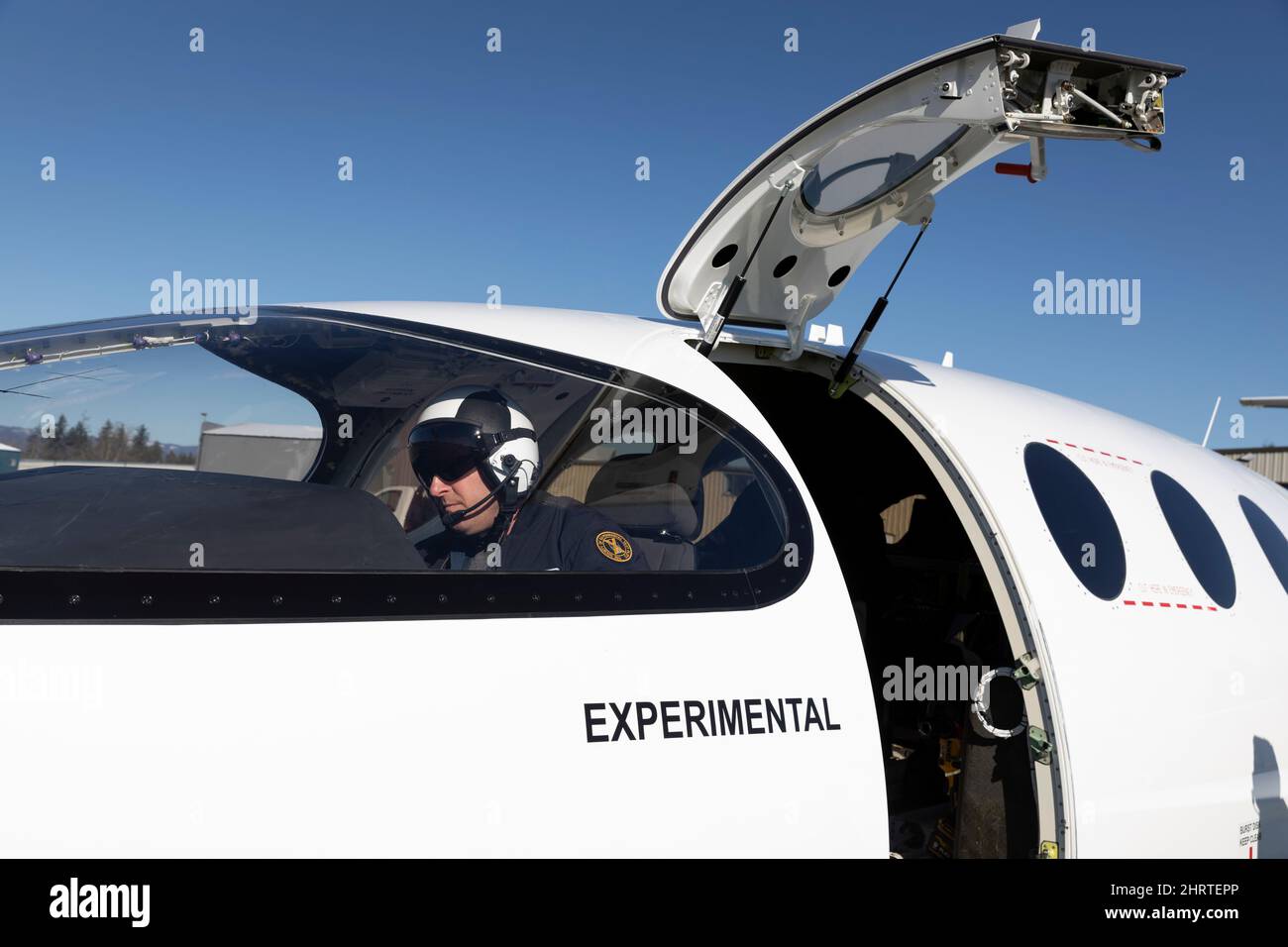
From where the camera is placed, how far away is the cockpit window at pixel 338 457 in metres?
2.05

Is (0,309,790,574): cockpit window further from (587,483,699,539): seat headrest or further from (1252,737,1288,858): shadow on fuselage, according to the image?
(1252,737,1288,858): shadow on fuselage

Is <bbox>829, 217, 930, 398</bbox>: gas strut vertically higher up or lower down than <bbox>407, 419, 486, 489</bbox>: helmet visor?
higher up

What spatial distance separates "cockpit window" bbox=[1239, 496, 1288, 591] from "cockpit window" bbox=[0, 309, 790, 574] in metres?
2.50

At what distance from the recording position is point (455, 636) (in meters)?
1.99

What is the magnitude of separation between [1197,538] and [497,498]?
2.64 meters

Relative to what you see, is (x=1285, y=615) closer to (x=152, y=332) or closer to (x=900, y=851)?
(x=900, y=851)

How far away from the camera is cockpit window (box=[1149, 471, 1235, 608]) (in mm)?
3520

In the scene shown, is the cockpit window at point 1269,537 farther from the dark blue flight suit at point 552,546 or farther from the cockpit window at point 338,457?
the dark blue flight suit at point 552,546

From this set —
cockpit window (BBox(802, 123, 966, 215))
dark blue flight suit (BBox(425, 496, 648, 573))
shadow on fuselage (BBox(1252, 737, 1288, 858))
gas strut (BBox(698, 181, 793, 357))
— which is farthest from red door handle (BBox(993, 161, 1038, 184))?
shadow on fuselage (BBox(1252, 737, 1288, 858))

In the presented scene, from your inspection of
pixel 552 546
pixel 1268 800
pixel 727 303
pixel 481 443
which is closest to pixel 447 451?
pixel 481 443

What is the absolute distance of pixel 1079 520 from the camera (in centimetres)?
322

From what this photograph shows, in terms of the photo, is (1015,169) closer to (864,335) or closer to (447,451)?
(864,335)
